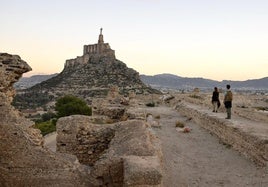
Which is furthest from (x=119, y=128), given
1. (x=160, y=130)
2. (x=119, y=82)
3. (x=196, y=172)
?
(x=119, y=82)

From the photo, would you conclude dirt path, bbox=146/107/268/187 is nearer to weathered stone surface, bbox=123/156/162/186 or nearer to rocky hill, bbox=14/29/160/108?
weathered stone surface, bbox=123/156/162/186

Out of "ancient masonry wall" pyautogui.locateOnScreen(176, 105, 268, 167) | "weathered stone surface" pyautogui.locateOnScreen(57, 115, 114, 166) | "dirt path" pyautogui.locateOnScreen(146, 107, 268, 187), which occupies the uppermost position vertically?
"weathered stone surface" pyautogui.locateOnScreen(57, 115, 114, 166)

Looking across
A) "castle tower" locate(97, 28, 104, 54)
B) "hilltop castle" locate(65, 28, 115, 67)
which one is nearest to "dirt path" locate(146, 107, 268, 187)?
"hilltop castle" locate(65, 28, 115, 67)

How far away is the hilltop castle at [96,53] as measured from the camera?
334ft

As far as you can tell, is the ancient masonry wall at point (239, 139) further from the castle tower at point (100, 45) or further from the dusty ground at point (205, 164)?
the castle tower at point (100, 45)

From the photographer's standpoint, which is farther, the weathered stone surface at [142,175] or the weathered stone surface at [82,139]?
the weathered stone surface at [82,139]

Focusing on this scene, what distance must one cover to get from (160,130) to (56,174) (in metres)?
13.0

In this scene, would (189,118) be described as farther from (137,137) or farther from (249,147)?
(137,137)

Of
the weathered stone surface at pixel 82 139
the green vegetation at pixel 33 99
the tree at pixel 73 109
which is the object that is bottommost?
the green vegetation at pixel 33 99

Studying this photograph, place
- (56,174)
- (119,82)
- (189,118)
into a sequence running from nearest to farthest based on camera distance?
(56,174)
(189,118)
(119,82)

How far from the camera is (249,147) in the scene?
13.1 m

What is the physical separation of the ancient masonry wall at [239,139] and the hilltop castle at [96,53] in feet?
269

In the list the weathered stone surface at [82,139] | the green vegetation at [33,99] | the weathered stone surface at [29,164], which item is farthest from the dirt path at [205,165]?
the green vegetation at [33,99]

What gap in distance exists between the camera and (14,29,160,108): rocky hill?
87.9 meters
